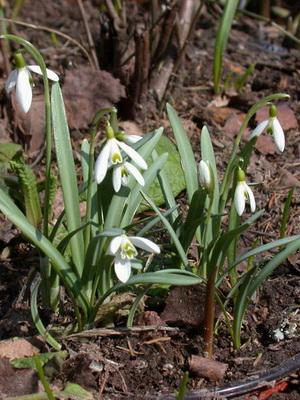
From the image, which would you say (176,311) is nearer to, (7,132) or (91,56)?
(7,132)

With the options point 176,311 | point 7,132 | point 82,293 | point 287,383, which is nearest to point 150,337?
point 176,311

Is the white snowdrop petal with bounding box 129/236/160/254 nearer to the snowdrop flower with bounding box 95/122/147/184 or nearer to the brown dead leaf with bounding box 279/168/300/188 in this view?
the snowdrop flower with bounding box 95/122/147/184

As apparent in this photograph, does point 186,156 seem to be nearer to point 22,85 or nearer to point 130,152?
point 130,152

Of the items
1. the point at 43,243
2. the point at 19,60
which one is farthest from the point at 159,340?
the point at 19,60

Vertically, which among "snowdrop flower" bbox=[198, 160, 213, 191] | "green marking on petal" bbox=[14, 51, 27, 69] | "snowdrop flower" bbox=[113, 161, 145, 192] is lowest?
"snowdrop flower" bbox=[198, 160, 213, 191]

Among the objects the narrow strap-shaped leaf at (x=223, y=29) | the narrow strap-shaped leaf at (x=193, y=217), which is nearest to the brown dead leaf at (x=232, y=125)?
the narrow strap-shaped leaf at (x=223, y=29)

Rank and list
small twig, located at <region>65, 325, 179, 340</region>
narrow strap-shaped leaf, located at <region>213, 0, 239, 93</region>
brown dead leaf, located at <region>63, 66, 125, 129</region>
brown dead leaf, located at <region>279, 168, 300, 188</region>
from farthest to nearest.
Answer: narrow strap-shaped leaf, located at <region>213, 0, 239, 93</region>, brown dead leaf, located at <region>63, 66, 125, 129</region>, brown dead leaf, located at <region>279, 168, 300, 188</region>, small twig, located at <region>65, 325, 179, 340</region>

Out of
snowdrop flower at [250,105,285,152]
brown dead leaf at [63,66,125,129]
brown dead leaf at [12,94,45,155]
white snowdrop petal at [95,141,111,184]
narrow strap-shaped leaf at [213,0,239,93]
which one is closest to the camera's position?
white snowdrop petal at [95,141,111,184]

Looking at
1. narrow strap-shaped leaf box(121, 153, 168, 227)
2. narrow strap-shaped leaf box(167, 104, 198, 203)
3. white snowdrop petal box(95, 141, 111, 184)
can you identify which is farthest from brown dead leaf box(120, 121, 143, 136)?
white snowdrop petal box(95, 141, 111, 184)

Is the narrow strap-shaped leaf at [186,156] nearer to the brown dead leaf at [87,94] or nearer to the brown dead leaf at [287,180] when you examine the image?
the brown dead leaf at [287,180]

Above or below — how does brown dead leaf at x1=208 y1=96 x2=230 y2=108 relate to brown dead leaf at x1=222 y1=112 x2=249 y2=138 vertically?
above
